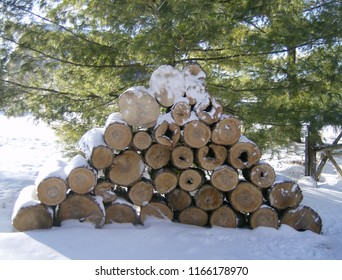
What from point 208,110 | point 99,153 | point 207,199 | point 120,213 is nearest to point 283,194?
point 207,199

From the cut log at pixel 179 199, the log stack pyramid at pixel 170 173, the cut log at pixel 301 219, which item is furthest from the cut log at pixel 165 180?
the cut log at pixel 301 219

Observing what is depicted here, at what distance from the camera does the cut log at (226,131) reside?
4.51 meters

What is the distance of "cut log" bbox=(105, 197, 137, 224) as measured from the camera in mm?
4469

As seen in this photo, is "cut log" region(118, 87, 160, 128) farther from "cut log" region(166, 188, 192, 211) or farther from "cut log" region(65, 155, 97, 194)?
"cut log" region(166, 188, 192, 211)

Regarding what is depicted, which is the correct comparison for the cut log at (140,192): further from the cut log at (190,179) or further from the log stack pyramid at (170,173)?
the cut log at (190,179)

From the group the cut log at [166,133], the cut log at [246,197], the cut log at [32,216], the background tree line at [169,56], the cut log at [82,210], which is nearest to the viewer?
the cut log at [32,216]

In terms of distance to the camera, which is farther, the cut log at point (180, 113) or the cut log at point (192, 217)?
the cut log at point (192, 217)

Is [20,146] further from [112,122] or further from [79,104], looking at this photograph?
[112,122]

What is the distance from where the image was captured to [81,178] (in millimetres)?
4211

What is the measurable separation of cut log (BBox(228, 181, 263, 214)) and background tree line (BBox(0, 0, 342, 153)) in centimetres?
173

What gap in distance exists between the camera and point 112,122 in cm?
436

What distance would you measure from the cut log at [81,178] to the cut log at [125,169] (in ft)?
0.80

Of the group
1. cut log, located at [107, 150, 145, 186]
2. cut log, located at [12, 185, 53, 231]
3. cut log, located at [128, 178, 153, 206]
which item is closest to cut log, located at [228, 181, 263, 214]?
cut log, located at [128, 178, 153, 206]
